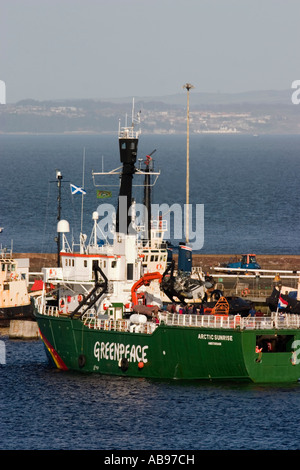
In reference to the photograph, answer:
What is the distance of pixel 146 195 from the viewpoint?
86375 mm

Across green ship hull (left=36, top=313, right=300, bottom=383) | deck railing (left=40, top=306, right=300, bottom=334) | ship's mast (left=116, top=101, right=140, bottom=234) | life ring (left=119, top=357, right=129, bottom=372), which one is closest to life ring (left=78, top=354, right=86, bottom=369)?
green ship hull (left=36, top=313, right=300, bottom=383)

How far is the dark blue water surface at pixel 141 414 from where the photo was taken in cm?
5466

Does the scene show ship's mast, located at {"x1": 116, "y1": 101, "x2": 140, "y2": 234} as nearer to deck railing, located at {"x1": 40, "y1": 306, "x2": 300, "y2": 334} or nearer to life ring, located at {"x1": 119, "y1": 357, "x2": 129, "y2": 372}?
deck railing, located at {"x1": 40, "y1": 306, "x2": 300, "y2": 334}

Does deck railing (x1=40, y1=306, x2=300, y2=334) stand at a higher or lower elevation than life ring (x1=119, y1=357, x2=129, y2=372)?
higher

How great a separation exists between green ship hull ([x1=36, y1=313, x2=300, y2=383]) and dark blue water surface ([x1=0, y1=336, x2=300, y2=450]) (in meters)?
0.66

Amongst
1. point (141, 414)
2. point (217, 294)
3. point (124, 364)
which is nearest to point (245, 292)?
point (217, 294)

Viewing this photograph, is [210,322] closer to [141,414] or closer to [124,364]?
[124,364]

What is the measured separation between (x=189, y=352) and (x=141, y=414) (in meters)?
5.92

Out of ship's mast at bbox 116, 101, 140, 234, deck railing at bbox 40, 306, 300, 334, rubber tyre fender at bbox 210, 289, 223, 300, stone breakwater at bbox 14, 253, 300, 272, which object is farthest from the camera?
stone breakwater at bbox 14, 253, 300, 272

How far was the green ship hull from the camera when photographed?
6275cm

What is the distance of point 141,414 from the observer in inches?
2319

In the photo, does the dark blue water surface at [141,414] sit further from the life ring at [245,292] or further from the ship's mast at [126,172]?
the life ring at [245,292]
